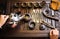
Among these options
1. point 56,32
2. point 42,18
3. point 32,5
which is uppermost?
point 32,5

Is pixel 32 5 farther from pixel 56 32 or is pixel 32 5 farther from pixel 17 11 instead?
pixel 56 32

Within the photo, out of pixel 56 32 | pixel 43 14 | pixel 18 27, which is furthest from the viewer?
pixel 43 14

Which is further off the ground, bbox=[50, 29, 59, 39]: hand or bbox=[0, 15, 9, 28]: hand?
bbox=[0, 15, 9, 28]: hand

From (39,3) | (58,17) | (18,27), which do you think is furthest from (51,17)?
(18,27)

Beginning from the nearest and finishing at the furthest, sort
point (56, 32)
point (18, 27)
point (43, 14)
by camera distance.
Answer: point (56, 32), point (18, 27), point (43, 14)

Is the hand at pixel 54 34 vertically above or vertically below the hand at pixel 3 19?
below

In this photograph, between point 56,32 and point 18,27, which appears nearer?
point 56,32

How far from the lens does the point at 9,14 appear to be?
200 cm

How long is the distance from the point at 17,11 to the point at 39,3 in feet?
0.86

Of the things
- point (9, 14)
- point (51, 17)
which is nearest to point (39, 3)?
point (51, 17)

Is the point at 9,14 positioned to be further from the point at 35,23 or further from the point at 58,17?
the point at 58,17

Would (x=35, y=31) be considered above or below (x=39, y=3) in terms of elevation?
below

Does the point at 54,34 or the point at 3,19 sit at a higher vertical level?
the point at 3,19

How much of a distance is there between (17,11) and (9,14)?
0.34 ft
